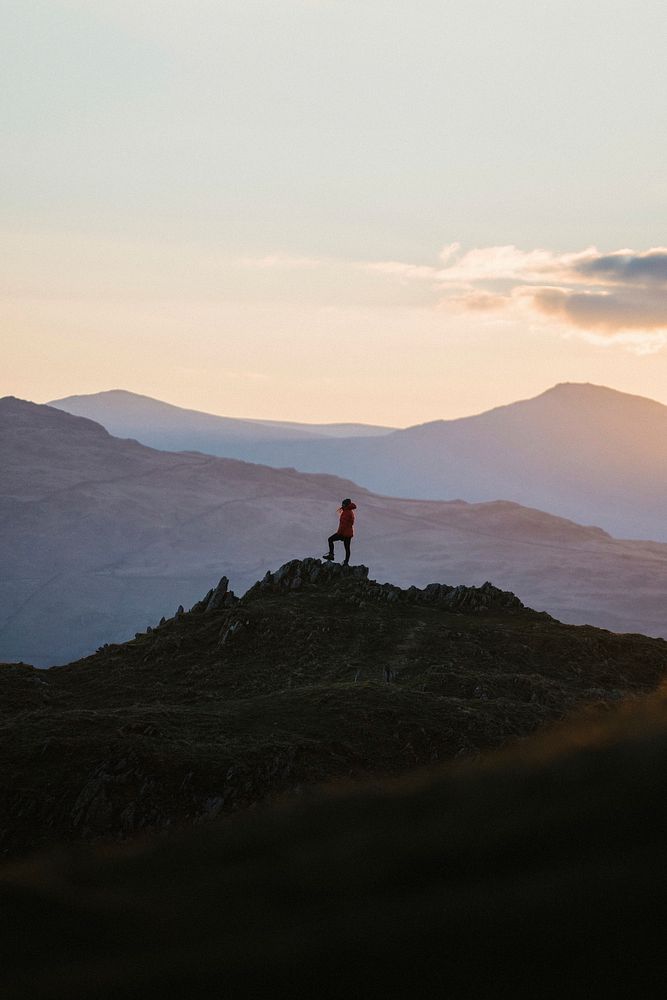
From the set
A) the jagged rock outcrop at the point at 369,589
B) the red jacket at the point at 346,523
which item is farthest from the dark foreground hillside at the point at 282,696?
the red jacket at the point at 346,523

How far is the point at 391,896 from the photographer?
10.5 ft

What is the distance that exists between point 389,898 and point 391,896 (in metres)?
0.01

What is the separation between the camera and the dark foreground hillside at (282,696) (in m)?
→ 13.9

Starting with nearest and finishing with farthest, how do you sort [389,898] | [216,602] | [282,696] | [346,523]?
1. [389,898]
2. [282,696]
3. [216,602]
4. [346,523]

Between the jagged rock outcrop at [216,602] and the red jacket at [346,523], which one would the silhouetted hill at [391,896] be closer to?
the jagged rock outcrop at [216,602]

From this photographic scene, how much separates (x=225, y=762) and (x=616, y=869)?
12.1 metres

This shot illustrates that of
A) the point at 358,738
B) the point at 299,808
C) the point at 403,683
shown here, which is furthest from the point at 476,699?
the point at 299,808

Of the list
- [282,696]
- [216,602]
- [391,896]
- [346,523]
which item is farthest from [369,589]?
[391,896]

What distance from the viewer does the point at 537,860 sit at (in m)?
3.26

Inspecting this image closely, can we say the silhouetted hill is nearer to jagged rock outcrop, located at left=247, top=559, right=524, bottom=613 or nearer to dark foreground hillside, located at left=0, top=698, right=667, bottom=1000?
dark foreground hillside, located at left=0, top=698, right=667, bottom=1000

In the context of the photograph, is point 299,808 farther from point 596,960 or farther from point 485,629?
point 485,629

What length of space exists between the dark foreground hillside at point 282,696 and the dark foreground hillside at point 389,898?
9994mm

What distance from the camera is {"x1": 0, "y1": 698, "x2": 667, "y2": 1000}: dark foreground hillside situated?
9.08 feet

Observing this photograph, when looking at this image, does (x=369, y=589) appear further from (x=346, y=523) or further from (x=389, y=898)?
(x=389, y=898)
